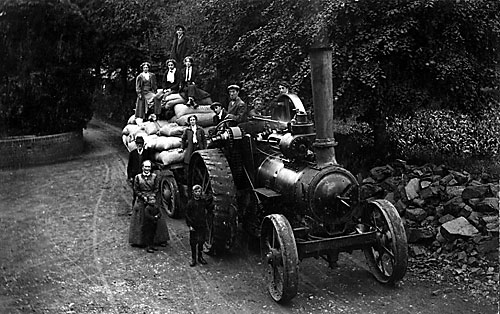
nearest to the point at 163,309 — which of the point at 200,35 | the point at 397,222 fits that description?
the point at 397,222

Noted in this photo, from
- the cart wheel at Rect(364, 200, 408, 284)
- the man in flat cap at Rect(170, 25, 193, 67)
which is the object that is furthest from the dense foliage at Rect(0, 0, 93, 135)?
the cart wheel at Rect(364, 200, 408, 284)

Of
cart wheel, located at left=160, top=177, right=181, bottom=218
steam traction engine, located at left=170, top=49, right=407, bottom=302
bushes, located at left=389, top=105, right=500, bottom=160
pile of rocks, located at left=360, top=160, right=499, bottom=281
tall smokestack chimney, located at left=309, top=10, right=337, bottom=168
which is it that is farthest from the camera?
cart wheel, located at left=160, top=177, right=181, bottom=218

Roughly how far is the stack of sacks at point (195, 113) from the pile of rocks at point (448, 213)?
12.5 ft

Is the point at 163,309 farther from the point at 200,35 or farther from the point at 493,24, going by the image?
the point at 200,35

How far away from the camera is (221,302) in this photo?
24.3 ft

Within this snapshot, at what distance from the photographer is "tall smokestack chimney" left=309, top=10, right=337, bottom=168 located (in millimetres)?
6863

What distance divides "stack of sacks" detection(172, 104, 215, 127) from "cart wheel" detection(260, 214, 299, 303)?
16.9 ft

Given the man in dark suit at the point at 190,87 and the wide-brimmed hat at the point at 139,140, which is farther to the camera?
the man in dark suit at the point at 190,87

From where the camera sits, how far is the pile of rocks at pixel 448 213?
26.3 ft

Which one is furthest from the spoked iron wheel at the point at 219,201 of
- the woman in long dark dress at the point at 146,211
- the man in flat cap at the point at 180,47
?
the man in flat cap at the point at 180,47

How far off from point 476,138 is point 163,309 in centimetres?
716

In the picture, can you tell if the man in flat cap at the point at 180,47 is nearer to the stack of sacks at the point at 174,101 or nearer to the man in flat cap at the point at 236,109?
the stack of sacks at the point at 174,101

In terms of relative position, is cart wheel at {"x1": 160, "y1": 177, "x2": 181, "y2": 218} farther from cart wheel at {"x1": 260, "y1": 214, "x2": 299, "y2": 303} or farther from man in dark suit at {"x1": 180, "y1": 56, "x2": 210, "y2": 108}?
cart wheel at {"x1": 260, "y1": 214, "x2": 299, "y2": 303}

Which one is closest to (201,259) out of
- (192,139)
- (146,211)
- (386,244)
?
(146,211)
